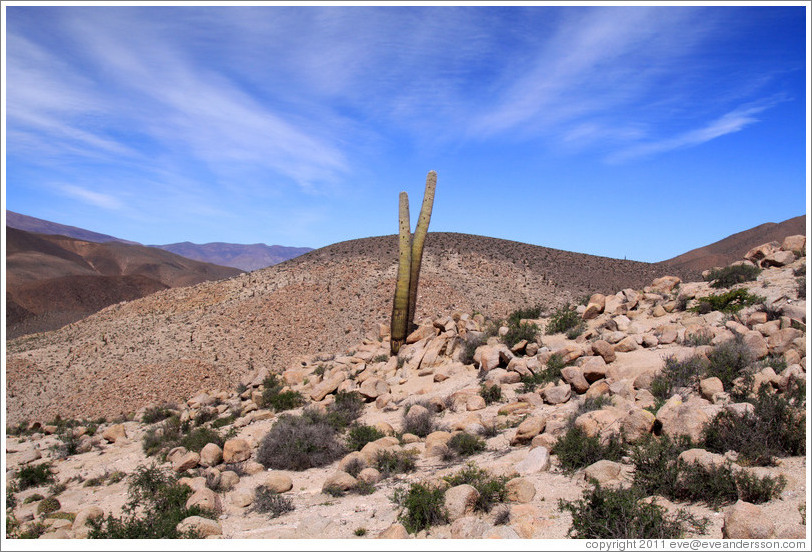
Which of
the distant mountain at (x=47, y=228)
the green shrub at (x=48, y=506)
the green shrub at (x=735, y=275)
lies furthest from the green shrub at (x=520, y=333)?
the distant mountain at (x=47, y=228)

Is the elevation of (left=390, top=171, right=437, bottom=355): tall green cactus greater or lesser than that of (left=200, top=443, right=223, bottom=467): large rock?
greater

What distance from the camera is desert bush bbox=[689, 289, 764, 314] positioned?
37.1ft

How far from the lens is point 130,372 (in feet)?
65.7

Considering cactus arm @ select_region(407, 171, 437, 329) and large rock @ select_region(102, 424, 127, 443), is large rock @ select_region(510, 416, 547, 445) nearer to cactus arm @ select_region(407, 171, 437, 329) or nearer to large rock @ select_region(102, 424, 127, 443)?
cactus arm @ select_region(407, 171, 437, 329)

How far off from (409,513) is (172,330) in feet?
70.8

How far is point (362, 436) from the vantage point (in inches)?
363

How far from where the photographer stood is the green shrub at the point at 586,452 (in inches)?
250

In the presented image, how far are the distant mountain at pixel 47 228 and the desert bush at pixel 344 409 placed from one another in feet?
564

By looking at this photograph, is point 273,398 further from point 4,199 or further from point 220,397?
point 4,199

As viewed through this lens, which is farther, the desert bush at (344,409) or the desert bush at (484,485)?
the desert bush at (344,409)

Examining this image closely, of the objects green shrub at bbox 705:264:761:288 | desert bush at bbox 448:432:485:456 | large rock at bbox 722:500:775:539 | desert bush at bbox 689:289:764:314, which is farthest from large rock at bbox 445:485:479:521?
green shrub at bbox 705:264:761:288

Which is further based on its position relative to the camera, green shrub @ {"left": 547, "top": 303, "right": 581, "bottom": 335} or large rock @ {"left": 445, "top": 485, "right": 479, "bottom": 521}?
green shrub @ {"left": 547, "top": 303, "right": 581, "bottom": 335}

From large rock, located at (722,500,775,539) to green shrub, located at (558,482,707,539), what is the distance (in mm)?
325

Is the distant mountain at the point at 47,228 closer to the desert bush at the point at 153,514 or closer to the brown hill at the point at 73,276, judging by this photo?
the brown hill at the point at 73,276
